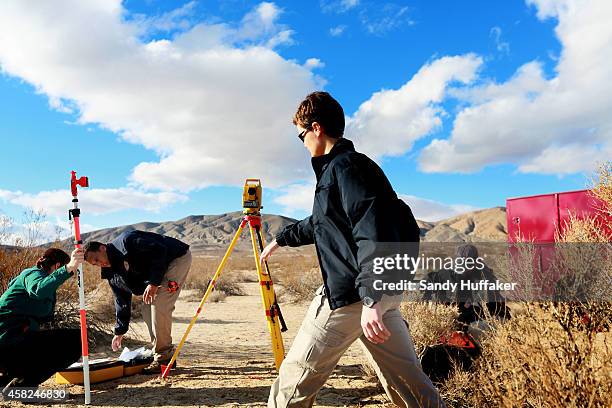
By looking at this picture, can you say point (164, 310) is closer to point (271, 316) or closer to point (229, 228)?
point (271, 316)

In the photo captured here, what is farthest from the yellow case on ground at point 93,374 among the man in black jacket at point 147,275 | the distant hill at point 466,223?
the distant hill at point 466,223

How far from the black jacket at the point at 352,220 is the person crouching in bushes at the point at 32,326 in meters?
2.80

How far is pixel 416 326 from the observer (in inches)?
235

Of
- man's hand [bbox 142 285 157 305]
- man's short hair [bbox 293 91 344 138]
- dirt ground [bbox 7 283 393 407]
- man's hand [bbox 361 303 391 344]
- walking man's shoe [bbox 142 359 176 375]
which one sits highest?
man's short hair [bbox 293 91 344 138]

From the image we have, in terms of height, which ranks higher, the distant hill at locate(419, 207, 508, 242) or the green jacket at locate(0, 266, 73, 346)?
the distant hill at locate(419, 207, 508, 242)

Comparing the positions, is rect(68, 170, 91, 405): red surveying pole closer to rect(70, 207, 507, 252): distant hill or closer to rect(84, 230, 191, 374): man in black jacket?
rect(84, 230, 191, 374): man in black jacket

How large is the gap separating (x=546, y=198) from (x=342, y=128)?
7508 millimetres

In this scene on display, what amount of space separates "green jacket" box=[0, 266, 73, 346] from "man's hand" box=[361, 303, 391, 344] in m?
3.10

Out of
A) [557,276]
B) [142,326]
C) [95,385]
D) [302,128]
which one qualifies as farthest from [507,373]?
[142,326]

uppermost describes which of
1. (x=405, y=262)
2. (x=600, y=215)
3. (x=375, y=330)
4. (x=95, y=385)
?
(x=600, y=215)

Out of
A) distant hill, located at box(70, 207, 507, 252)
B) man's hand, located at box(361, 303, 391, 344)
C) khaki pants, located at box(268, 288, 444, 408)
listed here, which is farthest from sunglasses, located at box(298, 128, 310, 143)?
distant hill, located at box(70, 207, 507, 252)

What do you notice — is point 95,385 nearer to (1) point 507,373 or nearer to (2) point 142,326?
(1) point 507,373

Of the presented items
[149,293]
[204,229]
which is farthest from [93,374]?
[204,229]

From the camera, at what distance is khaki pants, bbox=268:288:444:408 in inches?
101
